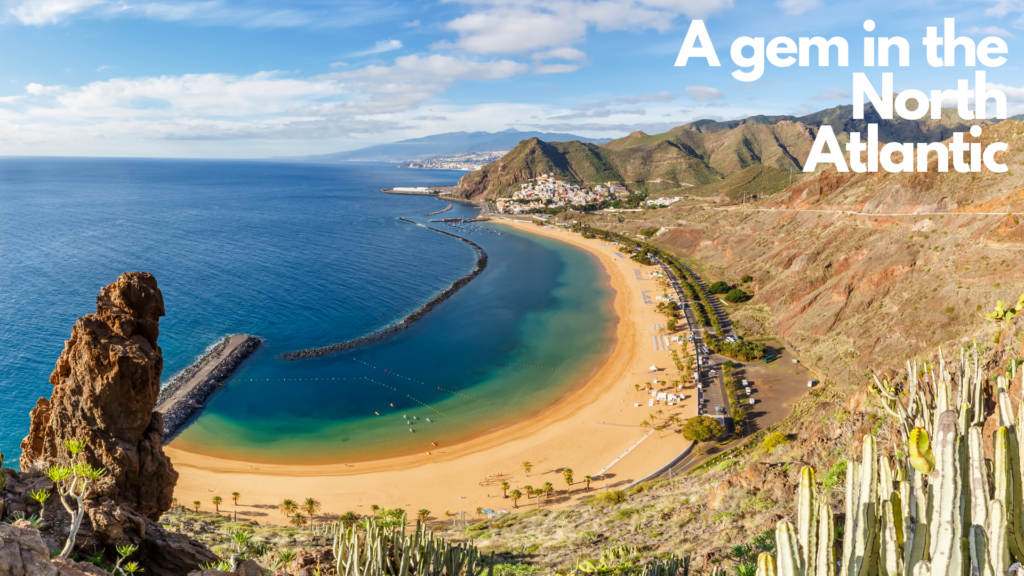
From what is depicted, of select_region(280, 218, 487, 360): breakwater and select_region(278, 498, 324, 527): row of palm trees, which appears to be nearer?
select_region(278, 498, 324, 527): row of palm trees

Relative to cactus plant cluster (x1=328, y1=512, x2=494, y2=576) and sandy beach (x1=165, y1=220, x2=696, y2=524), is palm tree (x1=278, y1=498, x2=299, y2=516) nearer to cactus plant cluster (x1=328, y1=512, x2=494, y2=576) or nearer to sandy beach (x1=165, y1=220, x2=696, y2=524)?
sandy beach (x1=165, y1=220, x2=696, y2=524)

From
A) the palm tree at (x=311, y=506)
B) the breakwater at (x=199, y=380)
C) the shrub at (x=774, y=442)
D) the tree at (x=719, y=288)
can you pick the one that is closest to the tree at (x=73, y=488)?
the palm tree at (x=311, y=506)

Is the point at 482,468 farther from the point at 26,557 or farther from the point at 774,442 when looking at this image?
the point at 26,557

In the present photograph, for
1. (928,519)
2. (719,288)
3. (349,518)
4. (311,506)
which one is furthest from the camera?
(719,288)

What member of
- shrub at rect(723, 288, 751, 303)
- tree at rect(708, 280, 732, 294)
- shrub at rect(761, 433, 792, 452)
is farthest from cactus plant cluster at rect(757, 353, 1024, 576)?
tree at rect(708, 280, 732, 294)

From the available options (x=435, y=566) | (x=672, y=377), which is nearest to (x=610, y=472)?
(x=672, y=377)

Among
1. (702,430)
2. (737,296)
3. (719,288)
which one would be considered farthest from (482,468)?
(719,288)
